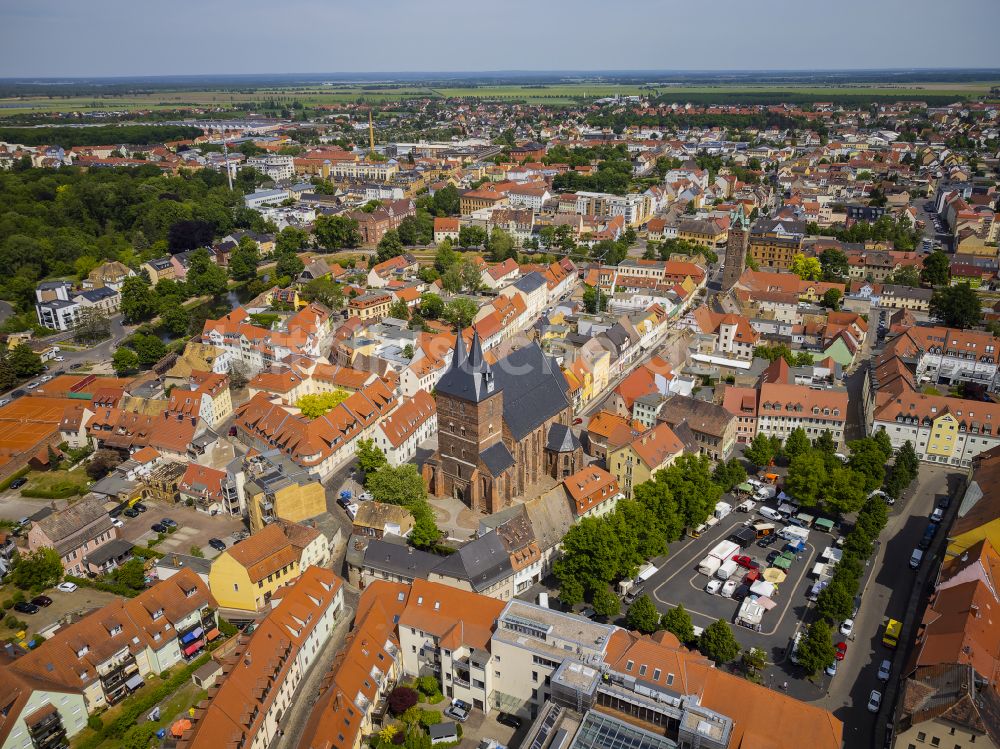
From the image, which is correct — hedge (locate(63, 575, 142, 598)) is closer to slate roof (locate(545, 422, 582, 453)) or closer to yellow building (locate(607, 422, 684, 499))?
slate roof (locate(545, 422, 582, 453))

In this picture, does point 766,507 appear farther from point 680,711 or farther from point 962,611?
point 680,711

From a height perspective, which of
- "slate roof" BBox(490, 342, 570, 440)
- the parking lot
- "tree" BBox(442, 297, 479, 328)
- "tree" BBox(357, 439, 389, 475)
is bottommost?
the parking lot

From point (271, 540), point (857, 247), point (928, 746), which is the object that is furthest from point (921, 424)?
point (857, 247)

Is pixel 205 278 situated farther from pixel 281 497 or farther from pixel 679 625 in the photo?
pixel 679 625

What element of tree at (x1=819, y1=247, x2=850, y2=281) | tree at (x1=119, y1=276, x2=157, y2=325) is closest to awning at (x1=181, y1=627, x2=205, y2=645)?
tree at (x1=119, y1=276, x2=157, y2=325)

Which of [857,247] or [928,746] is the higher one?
[857,247]

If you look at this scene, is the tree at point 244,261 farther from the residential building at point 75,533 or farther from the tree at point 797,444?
the tree at point 797,444

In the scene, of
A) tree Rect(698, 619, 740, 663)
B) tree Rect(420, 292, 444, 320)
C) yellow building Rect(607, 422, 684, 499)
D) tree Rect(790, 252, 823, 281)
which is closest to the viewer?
tree Rect(698, 619, 740, 663)
